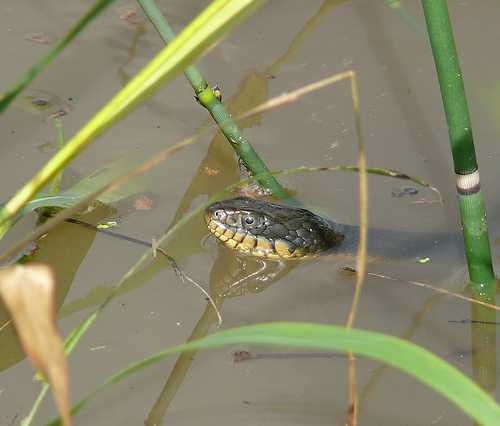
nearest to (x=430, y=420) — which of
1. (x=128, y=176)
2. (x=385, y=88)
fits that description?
(x=128, y=176)

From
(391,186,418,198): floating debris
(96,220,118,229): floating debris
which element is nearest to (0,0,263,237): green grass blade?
(96,220,118,229): floating debris

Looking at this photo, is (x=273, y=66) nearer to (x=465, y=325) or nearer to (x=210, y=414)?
(x=465, y=325)

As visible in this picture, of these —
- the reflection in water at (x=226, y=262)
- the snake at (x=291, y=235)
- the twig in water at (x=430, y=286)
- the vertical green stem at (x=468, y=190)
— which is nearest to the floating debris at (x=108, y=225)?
the reflection in water at (x=226, y=262)

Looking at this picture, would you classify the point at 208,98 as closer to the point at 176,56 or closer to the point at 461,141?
the point at 461,141

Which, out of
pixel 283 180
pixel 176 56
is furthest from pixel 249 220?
pixel 176 56

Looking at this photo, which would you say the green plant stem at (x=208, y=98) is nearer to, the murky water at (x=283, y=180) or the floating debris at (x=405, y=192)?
the murky water at (x=283, y=180)

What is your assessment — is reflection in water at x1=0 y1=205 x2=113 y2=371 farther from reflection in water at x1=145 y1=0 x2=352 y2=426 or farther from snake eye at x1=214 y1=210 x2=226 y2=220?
snake eye at x1=214 y1=210 x2=226 y2=220
